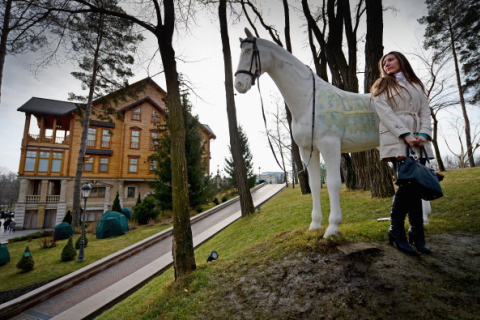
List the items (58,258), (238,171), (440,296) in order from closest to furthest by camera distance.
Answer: (440,296), (238,171), (58,258)

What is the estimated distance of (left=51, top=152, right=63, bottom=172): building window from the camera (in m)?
28.2

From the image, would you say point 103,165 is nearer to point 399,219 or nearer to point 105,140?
point 105,140

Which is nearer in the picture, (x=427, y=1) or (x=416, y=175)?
(x=416, y=175)

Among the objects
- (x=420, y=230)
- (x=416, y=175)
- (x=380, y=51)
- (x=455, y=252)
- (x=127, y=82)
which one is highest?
(x=127, y=82)

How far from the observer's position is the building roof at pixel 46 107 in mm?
27934

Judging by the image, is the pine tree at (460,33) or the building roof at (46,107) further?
the building roof at (46,107)

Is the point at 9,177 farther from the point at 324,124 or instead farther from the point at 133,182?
the point at 324,124

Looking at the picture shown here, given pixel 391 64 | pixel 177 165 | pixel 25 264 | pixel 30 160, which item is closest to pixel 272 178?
pixel 30 160

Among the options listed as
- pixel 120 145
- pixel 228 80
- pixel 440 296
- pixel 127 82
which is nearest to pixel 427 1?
pixel 228 80

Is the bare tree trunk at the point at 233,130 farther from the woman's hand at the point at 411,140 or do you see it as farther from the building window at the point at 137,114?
the building window at the point at 137,114

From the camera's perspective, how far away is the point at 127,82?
18.4 m

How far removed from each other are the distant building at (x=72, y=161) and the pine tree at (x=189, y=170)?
582 centimetres

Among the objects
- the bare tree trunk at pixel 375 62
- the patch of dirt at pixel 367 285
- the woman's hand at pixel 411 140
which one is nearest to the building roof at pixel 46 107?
the bare tree trunk at pixel 375 62

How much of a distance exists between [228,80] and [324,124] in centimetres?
859
